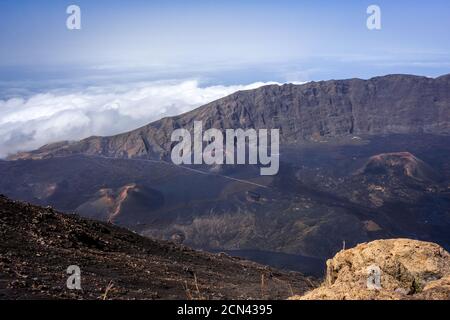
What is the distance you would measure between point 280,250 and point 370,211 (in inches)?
778

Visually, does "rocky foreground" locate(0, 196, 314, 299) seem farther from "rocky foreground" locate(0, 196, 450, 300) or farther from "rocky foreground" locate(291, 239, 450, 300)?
"rocky foreground" locate(291, 239, 450, 300)

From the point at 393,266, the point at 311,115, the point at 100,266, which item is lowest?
the point at 311,115

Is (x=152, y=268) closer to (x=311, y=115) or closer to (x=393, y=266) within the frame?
(x=393, y=266)

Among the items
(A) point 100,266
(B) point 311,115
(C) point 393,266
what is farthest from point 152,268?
(B) point 311,115

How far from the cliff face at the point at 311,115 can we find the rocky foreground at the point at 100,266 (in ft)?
275

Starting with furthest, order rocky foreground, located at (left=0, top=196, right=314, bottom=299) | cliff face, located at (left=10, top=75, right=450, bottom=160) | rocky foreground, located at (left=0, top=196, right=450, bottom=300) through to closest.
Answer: cliff face, located at (left=10, top=75, right=450, bottom=160)
rocky foreground, located at (left=0, top=196, right=314, bottom=299)
rocky foreground, located at (left=0, top=196, right=450, bottom=300)

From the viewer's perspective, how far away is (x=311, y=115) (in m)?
118

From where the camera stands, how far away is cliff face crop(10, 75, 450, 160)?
11094cm

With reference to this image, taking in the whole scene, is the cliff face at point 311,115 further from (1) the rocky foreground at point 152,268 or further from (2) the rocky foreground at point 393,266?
(2) the rocky foreground at point 393,266

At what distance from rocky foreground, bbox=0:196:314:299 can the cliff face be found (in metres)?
83.8

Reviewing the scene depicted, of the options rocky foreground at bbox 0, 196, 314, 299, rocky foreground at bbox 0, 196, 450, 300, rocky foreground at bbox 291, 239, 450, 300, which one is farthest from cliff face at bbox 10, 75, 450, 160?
rocky foreground at bbox 291, 239, 450, 300

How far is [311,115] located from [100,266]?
107670mm

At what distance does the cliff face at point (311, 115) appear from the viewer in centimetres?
11094

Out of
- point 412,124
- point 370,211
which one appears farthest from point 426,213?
point 412,124
